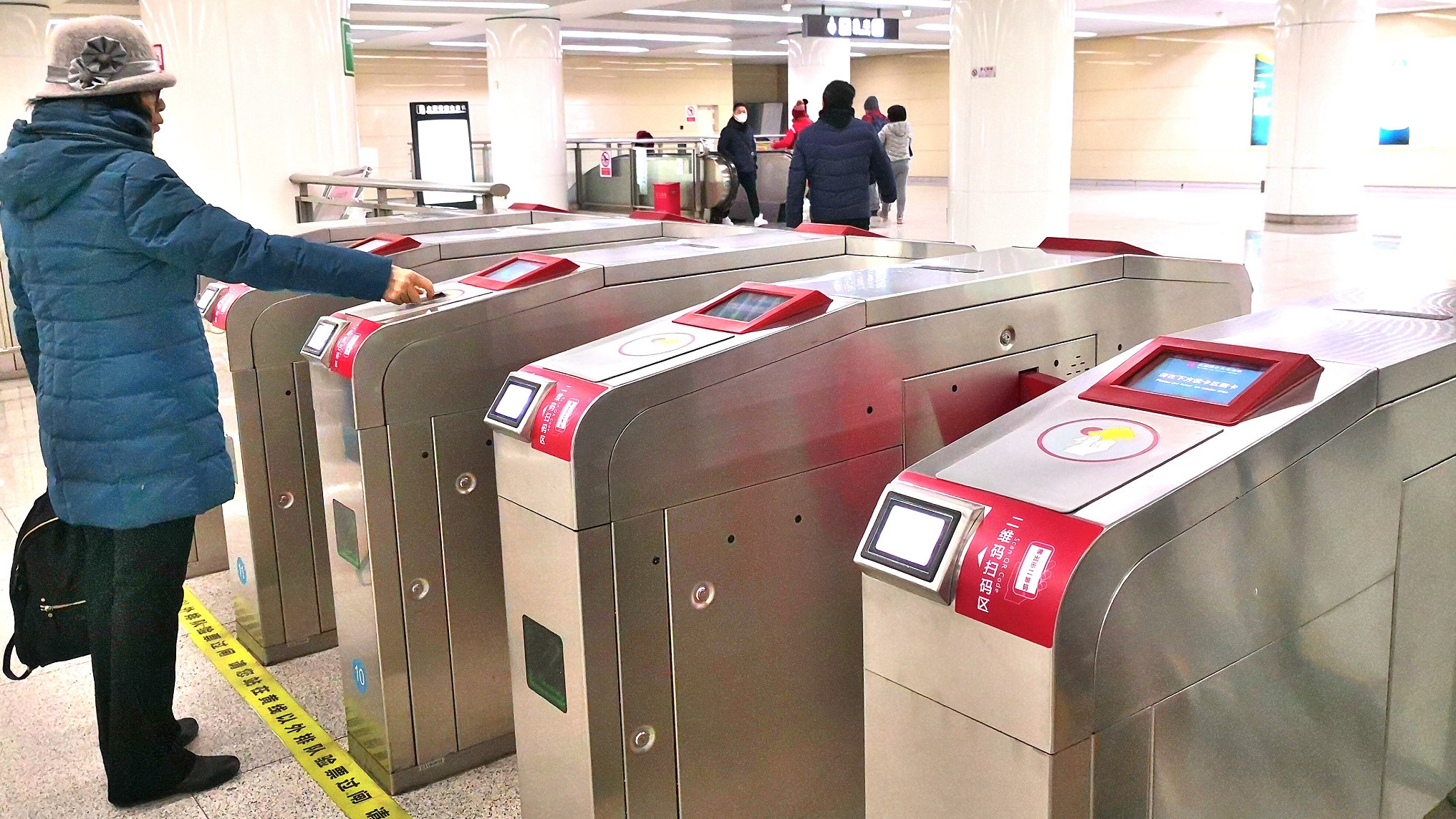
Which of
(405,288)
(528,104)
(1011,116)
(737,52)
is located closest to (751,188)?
(528,104)

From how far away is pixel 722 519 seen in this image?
207cm

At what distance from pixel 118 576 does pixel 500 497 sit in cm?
90

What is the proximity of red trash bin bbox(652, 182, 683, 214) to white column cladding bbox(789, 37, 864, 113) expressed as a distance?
295 centimetres

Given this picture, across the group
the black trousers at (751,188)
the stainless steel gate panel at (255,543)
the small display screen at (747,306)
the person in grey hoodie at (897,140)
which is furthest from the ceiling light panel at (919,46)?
the small display screen at (747,306)

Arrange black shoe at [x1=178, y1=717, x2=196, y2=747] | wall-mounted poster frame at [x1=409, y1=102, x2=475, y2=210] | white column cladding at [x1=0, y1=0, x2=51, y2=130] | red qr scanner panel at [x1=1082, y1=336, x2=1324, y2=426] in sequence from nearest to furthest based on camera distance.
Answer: red qr scanner panel at [x1=1082, y1=336, x2=1324, y2=426] → black shoe at [x1=178, y1=717, x2=196, y2=747] → white column cladding at [x1=0, y1=0, x2=51, y2=130] → wall-mounted poster frame at [x1=409, y1=102, x2=475, y2=210]

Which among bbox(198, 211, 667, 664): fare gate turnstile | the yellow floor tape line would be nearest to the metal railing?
bbox(198, 211, 667, 664): fare gate turnstile

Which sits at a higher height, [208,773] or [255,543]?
[255,543]

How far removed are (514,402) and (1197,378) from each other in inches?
43.7

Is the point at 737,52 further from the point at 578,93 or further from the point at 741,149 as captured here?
the point at 741,149

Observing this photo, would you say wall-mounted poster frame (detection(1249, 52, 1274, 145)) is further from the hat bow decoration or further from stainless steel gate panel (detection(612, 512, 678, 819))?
the hat bow decoration

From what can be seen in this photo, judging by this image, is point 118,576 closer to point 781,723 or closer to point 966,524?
point 781,723

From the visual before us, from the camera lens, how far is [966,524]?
1.34 meters

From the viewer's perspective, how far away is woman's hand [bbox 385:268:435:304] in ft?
7.77

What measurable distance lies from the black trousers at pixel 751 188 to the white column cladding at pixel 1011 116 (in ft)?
17.5
